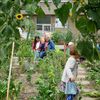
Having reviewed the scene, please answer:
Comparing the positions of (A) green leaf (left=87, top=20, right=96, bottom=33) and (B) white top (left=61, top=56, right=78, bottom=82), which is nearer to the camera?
(A) green leaf (left=87, top=20, right=96, bottom=33)

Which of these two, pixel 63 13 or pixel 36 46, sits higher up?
pixel 63 13

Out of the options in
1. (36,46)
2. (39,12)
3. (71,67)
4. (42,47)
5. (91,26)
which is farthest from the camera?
(36,46)

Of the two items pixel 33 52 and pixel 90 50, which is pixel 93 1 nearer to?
pixel 90 50

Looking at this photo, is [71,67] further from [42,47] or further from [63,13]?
[42,47]

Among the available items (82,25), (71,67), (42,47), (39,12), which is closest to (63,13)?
(82,25)

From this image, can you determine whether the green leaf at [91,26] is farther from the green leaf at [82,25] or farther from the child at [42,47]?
the child at [42,47]

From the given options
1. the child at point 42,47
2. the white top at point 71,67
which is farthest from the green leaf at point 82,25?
the child at point 42,47

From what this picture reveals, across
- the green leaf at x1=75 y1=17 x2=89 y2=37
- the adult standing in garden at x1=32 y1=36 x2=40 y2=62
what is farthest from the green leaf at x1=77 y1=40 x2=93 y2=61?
the adult standing in garden at x1=32 y1=36 x2=40 y2=62

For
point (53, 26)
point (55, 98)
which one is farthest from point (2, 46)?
point (53, 26)

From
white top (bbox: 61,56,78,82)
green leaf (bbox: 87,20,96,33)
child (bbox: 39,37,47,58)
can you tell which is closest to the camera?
green leaf (bbox: 87,20,96,33)

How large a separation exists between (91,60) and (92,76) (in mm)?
9405

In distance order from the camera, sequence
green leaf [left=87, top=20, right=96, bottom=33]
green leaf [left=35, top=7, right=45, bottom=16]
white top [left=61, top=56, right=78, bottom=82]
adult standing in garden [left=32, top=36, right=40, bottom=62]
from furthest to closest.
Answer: adult standing in garden [left=32, top=36, right=40, bottom=62]
white top [left=61, top=56, right=78, bottom=82]
green leaf [left=35, top=7, right=45, bottom=16]
green leaf [left=87, top=20, right=96, bottom=33]

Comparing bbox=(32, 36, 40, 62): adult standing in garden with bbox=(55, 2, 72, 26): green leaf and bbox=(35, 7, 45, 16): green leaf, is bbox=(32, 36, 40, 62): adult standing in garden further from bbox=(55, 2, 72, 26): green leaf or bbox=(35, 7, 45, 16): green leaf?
bbox=(55, 2, 72, 26): green leaf

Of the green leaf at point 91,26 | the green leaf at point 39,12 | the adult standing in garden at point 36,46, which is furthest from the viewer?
the adult standing in garden at point 36,46
